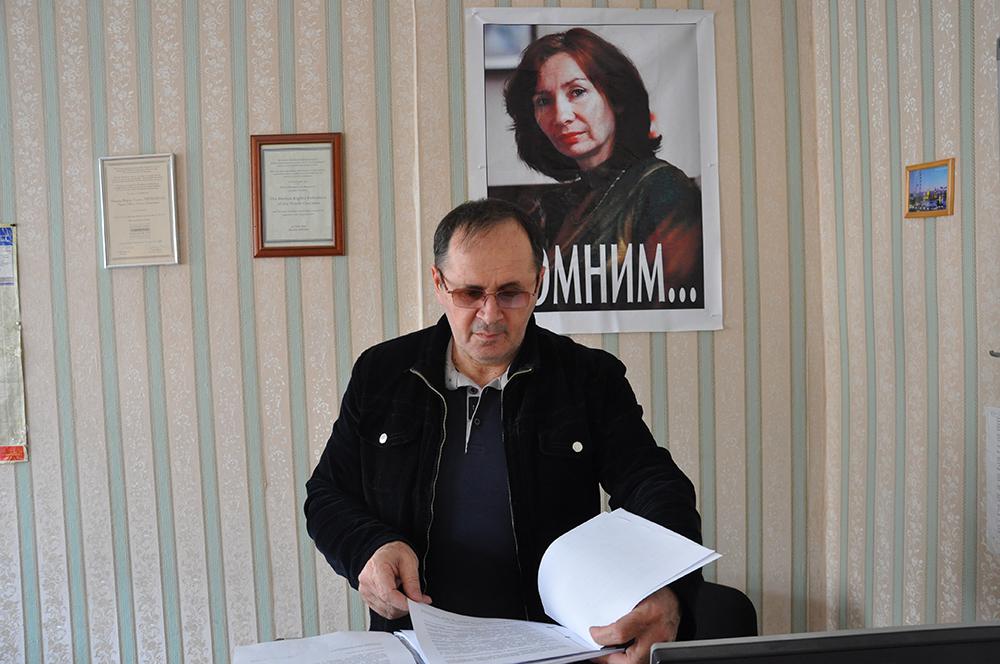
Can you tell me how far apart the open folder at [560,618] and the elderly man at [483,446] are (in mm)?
201

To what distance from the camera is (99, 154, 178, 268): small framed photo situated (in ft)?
7.75

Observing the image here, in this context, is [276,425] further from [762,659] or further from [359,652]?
[762,659]

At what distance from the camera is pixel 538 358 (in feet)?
4.75

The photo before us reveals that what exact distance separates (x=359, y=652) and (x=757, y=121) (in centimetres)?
193

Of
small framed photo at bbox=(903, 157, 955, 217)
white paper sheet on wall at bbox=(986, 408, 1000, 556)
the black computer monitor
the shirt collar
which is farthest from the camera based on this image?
small framed photo at bbox=(903, 157, 955, 217)

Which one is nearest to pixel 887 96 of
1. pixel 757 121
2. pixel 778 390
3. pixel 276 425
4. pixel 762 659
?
pixel 757 121

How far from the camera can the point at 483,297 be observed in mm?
1363

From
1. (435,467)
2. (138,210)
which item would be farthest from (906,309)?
(138,210)

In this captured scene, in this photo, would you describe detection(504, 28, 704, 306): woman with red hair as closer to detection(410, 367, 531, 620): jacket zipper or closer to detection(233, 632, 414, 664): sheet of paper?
detection(410, 367, 531, 620): jacket zipper

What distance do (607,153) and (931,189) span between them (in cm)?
90

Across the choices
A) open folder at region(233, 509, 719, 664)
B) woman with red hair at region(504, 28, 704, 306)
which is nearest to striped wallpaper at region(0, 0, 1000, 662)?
woman with red hair at region(504, 28, 704, 306)

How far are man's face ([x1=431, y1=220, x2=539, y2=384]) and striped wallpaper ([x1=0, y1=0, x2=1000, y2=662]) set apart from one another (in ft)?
3.28

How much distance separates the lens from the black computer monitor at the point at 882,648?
677 mm

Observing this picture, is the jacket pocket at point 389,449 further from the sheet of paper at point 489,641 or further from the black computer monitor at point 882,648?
the black computer monitor at point 882,648
